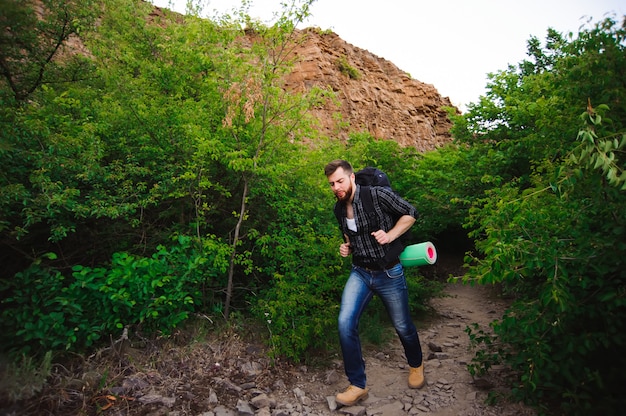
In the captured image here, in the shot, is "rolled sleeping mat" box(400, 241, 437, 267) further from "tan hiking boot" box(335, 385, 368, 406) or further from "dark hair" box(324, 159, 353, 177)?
"tan hiking boot" box(335, 385, 368, 406)

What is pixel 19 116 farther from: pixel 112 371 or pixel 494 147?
pixel 494 147

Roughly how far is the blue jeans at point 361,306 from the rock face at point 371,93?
1165 centimetres

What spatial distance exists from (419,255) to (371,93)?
16.6 meters

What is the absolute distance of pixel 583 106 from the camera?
265cm

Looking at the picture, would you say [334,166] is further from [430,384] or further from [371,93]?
[371,93]

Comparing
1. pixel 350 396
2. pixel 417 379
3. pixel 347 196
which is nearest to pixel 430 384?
pixel 417 379

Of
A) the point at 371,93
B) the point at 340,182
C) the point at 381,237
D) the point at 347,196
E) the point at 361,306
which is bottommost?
the point at 361,306

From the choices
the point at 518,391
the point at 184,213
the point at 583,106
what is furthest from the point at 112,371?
the point at 583,106

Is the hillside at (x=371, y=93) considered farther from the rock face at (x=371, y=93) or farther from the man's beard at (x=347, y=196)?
the man's beard at (x=347, y=196)

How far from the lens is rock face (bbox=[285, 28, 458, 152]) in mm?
15727

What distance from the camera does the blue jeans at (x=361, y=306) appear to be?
10.0ft

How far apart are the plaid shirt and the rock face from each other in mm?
11476

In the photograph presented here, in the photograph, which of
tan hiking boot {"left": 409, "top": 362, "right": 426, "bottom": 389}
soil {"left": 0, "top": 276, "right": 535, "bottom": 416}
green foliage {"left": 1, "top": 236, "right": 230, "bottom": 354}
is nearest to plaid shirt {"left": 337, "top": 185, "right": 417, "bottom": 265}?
tan hiking boot {"left": 409, "top": 362, "right": 426, "bottom": 389}

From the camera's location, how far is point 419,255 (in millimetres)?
3076
